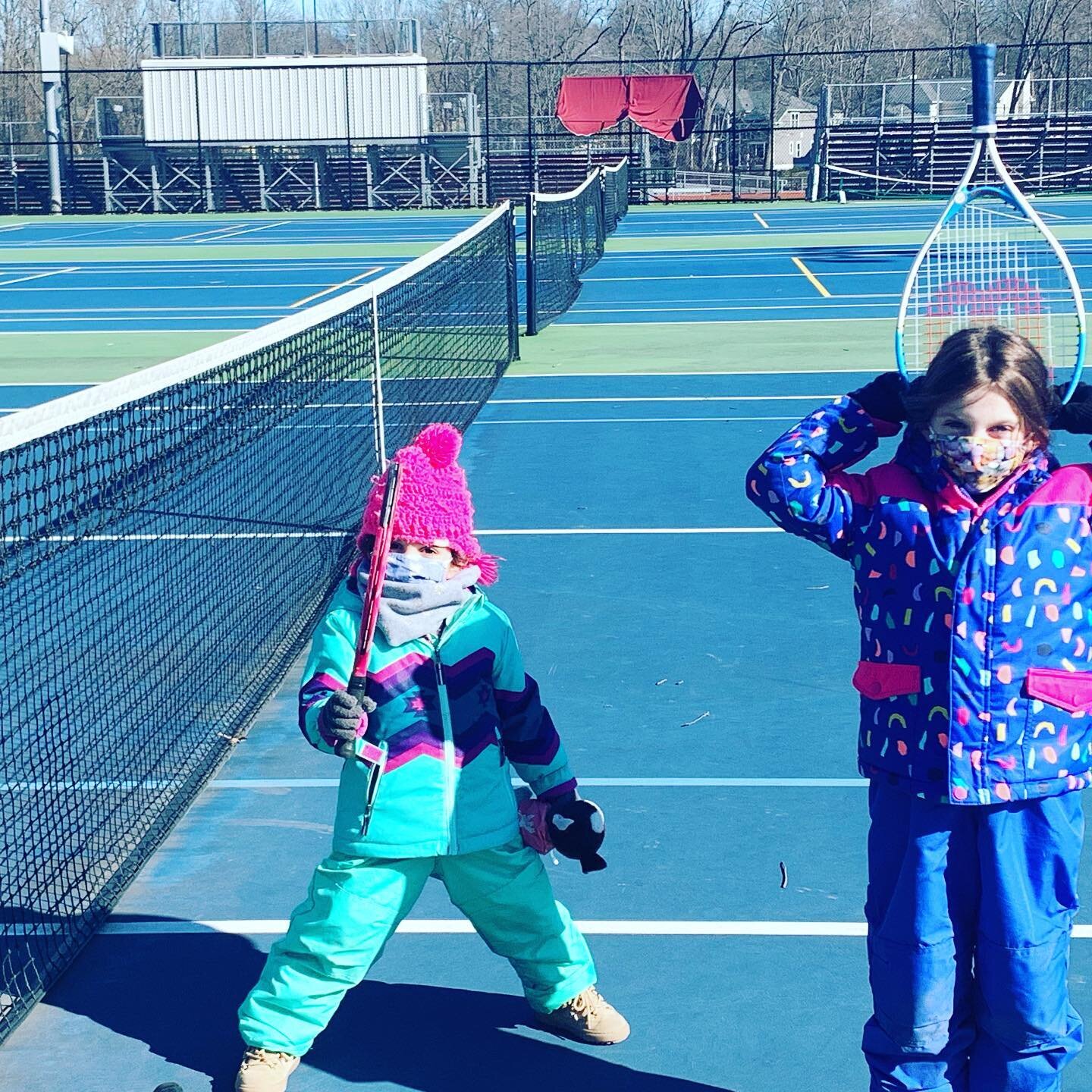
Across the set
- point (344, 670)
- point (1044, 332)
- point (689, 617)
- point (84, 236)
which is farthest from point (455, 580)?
point (84, 236)

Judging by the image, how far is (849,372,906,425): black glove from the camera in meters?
3.03

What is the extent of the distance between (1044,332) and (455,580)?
180 cm

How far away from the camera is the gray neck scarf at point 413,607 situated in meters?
3.23

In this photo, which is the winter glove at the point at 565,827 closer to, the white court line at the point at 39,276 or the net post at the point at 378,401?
the net post at the point at 378,401

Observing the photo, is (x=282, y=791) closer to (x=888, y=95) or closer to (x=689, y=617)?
(x=689, y=617)

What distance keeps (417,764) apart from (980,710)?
1.13 meters

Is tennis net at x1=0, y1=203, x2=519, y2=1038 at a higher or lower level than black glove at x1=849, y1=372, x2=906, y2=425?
lower

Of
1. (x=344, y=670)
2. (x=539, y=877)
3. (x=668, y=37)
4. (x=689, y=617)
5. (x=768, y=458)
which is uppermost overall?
(x=668, y=37)

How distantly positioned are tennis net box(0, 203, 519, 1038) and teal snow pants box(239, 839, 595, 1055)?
0.73 m

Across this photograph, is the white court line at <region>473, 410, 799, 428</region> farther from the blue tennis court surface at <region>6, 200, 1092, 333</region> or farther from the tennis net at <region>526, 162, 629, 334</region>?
the blue tennis court surface at <region>6, 200, 1092, 333</region>

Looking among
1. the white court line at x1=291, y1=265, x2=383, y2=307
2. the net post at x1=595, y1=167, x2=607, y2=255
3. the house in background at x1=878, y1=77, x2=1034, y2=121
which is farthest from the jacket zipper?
the house in background at x1=878, y1=77, x2=1034, y2=121

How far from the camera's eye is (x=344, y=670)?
323cm

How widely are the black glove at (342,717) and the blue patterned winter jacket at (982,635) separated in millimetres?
954

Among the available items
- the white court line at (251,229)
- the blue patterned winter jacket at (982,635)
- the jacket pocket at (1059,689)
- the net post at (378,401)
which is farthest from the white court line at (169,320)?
the jacket pocket at (1059,689)
